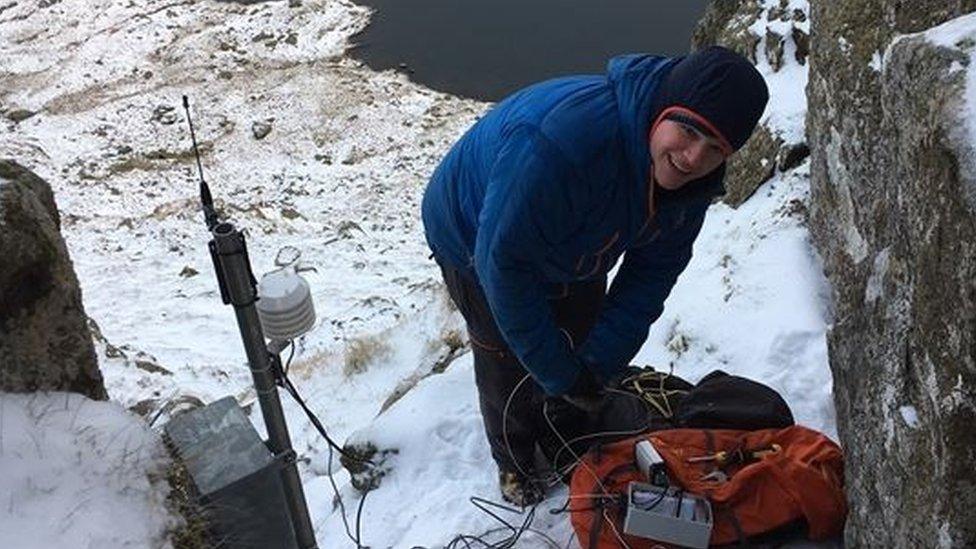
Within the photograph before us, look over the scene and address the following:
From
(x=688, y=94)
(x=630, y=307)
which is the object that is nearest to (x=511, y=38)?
→ (x=630, y=307)

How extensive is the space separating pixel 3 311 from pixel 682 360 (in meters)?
3.52

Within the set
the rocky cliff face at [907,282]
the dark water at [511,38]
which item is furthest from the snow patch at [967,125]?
the dark water at [511,38]

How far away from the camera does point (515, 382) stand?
4141mm

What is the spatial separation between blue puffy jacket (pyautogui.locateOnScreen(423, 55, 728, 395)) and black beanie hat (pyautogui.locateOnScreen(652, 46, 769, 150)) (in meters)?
0.08

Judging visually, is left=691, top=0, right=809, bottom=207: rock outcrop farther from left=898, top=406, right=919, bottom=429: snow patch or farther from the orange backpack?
left=898, top=406, right=919, bottom=429: snow patch

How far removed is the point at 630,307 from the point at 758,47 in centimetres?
693

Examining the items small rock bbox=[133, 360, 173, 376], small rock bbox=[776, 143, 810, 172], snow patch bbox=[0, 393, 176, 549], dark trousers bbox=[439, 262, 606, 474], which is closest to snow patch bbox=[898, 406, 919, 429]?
dark trousers bbox=[439, 262, 606, 474]

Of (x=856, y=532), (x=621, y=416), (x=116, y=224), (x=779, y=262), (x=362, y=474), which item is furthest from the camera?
(x=116, y=224)

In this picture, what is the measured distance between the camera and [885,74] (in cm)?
280

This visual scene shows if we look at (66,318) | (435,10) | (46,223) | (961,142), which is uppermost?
(961,142)

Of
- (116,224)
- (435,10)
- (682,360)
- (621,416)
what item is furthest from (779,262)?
(435,10)

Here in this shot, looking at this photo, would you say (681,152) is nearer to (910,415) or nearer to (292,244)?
(910,415)

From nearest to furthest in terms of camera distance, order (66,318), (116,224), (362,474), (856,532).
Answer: (856,532)
(66,318)
(362,474)
(116,224)

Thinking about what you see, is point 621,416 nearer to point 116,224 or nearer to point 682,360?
point 682,360
